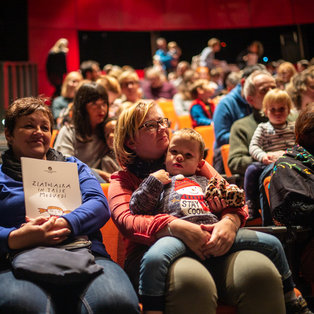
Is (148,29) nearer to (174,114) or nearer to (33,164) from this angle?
(174,114)

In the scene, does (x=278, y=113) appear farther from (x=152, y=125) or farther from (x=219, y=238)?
(x=219, y=238)

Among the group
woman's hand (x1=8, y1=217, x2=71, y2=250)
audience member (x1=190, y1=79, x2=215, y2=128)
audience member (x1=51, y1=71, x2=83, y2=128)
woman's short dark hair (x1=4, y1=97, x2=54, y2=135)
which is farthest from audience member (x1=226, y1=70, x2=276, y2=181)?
audience member (x1=51, y1=71, x2=83, y2=128)

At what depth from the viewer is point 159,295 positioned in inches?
56.1

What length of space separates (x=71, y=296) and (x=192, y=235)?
A: 0.48m

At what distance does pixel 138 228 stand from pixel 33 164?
482mm

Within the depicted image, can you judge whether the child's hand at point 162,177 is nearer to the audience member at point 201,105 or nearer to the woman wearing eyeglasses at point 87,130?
the woman wearing eyeglasses at point 87,130

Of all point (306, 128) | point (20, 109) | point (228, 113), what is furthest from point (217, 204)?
point (228, 113)

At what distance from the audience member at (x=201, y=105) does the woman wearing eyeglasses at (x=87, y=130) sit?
2.15 metres

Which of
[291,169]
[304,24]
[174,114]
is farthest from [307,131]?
[304,24]

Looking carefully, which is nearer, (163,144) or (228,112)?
(163,144)

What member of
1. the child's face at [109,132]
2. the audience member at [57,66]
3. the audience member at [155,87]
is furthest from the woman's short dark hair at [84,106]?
the audience member at [57,66]

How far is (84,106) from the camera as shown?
287 cm

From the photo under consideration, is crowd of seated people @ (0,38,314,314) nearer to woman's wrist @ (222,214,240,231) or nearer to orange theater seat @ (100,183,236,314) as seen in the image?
woman's wrist @ (222,214,240,231)

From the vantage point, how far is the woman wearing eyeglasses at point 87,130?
283 centimetres
